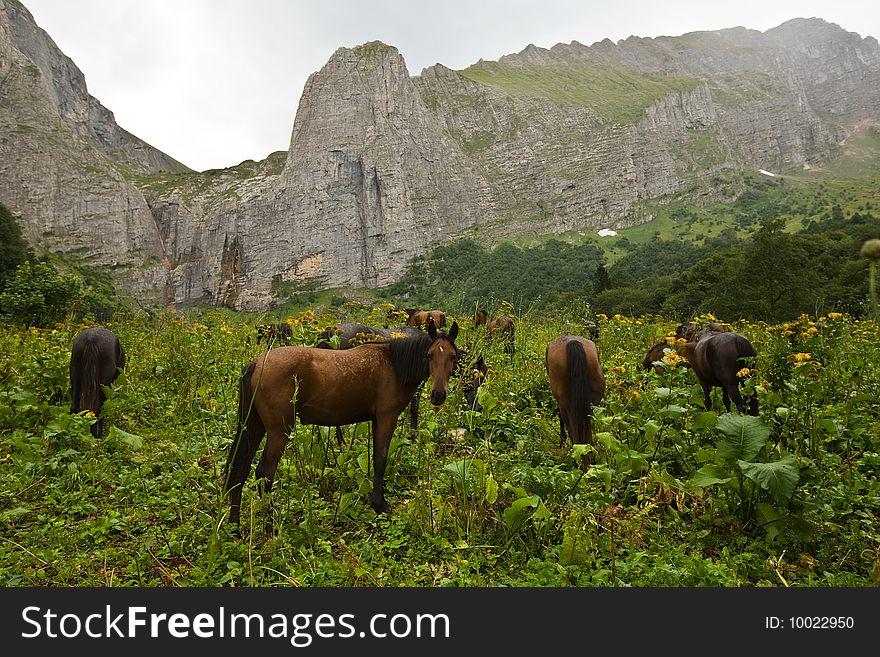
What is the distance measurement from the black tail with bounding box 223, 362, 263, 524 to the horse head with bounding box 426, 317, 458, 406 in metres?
1.71

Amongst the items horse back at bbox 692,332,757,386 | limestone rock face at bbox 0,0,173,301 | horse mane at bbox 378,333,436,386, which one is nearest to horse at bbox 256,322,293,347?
horse mane at bbox 378,333,436,386

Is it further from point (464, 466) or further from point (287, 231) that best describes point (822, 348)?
point (287, 231)

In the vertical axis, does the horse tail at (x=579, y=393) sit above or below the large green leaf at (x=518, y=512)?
above

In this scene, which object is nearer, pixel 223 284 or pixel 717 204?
pixel 223 284

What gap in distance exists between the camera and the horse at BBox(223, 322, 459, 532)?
14.0 feet

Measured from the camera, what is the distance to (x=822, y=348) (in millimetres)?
5285

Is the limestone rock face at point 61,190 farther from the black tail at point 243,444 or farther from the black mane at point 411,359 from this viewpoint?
the black mane at point 411,359

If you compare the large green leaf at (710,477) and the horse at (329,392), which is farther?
the horse at (329,392)

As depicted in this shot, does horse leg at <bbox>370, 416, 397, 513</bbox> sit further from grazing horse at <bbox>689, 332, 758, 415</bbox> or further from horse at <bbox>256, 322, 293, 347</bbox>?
grazing horse at <bbox>689, 332, 758, 415</bbox>

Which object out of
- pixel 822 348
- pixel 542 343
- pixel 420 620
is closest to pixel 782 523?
pixel 822 348

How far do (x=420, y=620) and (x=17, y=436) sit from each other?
598 cm

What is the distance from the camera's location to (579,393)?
237 inches

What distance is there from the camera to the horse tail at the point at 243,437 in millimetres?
4293

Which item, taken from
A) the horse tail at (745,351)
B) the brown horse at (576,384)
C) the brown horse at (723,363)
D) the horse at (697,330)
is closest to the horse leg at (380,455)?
the brown horse at (576,384)
